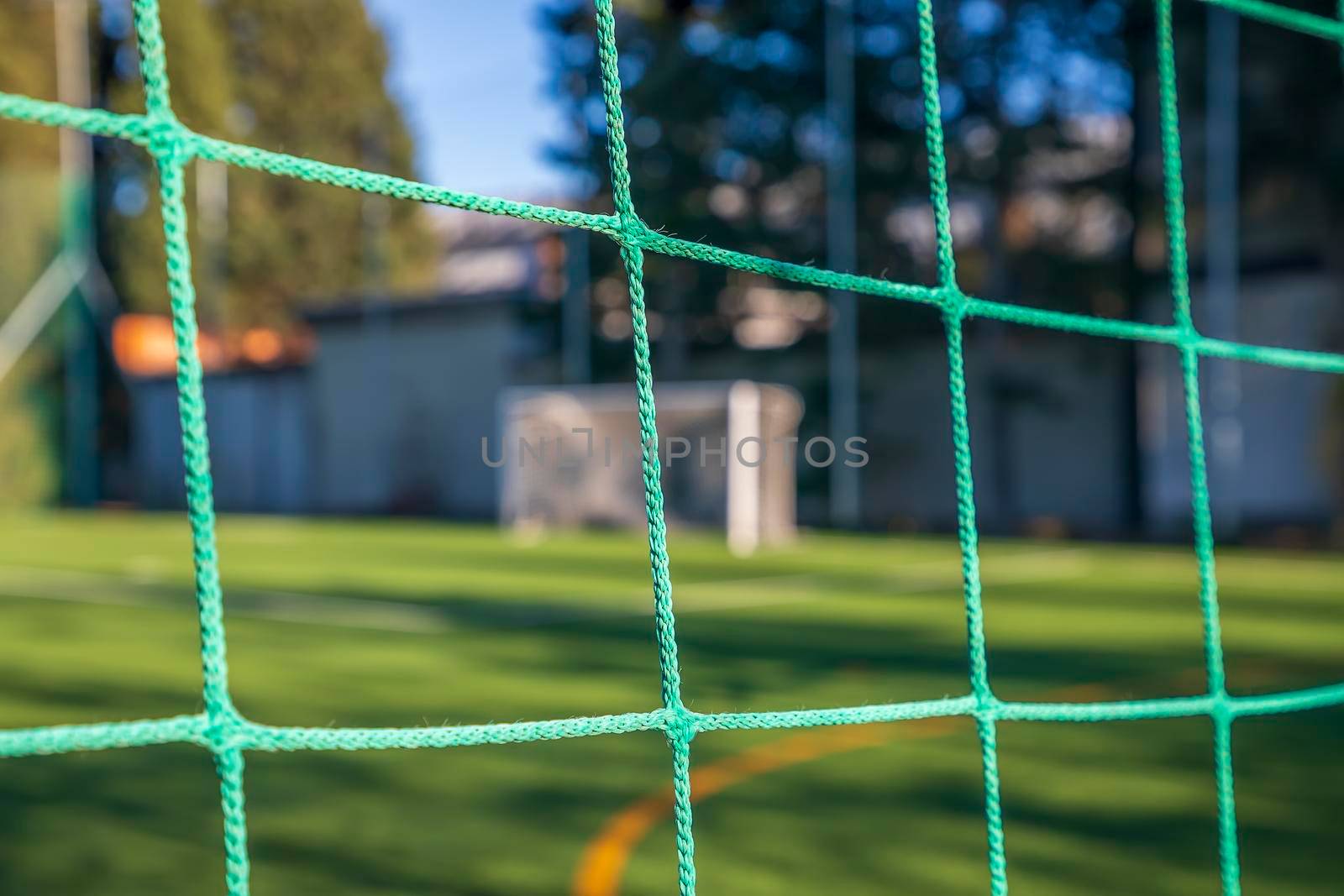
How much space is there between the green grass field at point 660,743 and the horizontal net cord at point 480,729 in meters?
0.47

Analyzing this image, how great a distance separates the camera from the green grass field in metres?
2.37

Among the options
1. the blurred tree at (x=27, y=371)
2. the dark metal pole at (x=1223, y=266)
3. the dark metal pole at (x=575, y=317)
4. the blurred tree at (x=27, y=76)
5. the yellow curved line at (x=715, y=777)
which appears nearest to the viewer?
the yellow curved line at (x=715, y=777)

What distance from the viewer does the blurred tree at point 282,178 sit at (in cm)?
2325

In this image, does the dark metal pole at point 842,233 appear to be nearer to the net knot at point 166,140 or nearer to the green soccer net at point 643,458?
the green soccer net at point 643,458

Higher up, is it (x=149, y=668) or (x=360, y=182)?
(x=360, y=182)

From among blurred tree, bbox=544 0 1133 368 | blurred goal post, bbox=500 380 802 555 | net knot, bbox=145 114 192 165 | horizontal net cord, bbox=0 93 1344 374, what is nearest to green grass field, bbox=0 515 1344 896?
horizontal net cord, bbox=0 93 1344 374

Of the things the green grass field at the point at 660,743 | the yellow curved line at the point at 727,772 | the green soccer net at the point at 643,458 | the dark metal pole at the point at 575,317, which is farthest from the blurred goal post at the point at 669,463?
the green soccer net at the point at 643,458

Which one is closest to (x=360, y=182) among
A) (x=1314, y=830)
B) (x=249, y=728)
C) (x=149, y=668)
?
(x=249, y=728)

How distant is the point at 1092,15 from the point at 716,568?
7943mm

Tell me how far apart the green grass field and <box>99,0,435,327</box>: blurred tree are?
1704 cm

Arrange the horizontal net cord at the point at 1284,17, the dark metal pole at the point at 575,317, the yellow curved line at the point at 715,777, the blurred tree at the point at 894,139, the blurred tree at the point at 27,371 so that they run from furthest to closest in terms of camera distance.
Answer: the blurred tree at the point at 27,371 < the dark metal pole at the point at 575,317 < the blurred tree at the point at 894,139 < the yellow curved line at the point at 715,777 < the horizontal net cord at the point at 1284,17

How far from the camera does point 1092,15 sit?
43.4 ft

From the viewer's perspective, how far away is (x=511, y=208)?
1.44 metres

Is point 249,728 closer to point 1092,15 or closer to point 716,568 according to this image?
point 716,568
